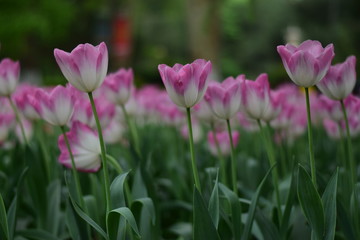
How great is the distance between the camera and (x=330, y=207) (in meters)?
1.11

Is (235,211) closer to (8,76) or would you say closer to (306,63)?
(306,63)

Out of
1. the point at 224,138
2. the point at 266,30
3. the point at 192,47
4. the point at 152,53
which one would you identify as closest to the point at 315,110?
the point at 224,138

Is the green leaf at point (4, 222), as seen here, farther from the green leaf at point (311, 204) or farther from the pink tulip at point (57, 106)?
the green leaf at point (311, 204)

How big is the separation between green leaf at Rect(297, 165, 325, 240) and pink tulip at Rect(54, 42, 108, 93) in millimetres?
459

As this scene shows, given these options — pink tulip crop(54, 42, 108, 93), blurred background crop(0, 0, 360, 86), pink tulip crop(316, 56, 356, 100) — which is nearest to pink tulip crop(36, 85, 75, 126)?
pink tulip crop(54, 42, 108, 93)

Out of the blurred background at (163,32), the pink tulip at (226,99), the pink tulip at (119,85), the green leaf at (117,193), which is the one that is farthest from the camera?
the blurred background at (163,32)

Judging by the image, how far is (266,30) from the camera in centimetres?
2128

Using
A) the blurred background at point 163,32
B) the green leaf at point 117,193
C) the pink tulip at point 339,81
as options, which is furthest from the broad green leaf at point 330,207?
the blurred background at point 163,32

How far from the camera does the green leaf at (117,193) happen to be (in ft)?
3.80

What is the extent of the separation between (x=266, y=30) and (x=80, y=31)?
733 cm

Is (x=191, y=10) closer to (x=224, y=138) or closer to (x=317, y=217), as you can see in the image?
(x=224, y=138)

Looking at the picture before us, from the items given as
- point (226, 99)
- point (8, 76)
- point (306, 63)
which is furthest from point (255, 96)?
point (8, 76)

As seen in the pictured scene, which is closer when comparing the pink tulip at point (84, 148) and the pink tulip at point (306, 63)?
the pink tulip at point (306, 63)

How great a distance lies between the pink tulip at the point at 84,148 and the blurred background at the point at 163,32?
11.2 m
